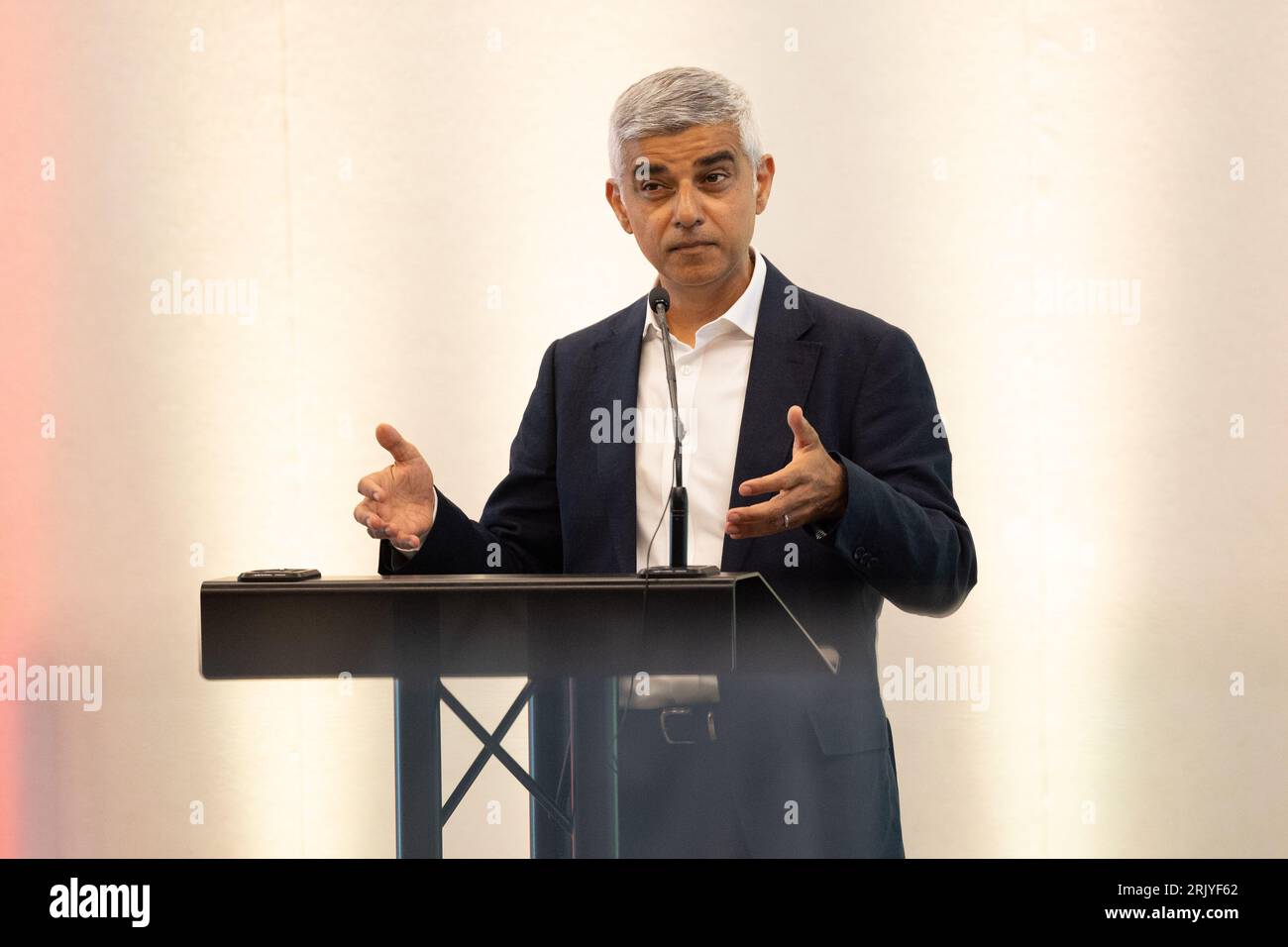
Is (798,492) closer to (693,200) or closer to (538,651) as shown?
(538,651)

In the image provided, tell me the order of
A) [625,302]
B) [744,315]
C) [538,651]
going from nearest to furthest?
[538,651], [744,315], [625,302]

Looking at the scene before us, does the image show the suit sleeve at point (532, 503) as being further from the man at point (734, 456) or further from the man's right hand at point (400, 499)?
the man's right hand at point (400, 499)

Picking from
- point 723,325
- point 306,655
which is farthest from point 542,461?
point 306,655

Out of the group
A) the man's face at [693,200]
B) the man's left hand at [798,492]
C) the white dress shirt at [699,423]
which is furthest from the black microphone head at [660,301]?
the man's face at [693,200]

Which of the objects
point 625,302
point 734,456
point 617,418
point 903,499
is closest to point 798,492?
point 903,499

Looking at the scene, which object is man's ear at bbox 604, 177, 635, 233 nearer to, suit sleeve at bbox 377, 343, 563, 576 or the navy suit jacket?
the navy suit jacket

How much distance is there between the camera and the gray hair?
2.10 m

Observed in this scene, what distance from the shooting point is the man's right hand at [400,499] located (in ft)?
5.82

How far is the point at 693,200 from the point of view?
6.96 ft

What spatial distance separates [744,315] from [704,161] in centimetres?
27

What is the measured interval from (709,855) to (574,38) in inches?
112

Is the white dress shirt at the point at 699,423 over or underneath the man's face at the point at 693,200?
underneath

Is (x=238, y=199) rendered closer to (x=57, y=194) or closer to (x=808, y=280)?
(x=57, y=194)

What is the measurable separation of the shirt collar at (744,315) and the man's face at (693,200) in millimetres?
49
